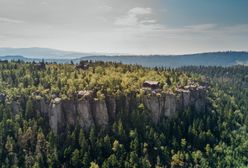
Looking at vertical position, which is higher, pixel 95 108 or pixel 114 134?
pixel 95 108

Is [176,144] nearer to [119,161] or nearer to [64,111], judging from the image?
[119,161]

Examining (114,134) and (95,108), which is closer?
(114,134)

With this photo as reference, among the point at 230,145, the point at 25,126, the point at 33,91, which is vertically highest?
the point at 33,91

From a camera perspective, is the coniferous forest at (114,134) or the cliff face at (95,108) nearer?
the coniferous forest at (114,134)

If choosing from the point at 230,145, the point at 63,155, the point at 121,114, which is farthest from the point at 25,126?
the point at 230,145
